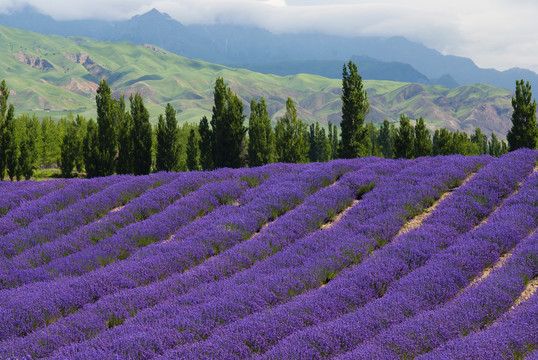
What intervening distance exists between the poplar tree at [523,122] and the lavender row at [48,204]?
4749 centimetres

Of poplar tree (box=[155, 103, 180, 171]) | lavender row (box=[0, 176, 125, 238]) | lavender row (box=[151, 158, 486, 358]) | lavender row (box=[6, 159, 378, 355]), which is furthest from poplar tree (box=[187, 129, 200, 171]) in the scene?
lavender row (box=[151, 158, 486, 358])

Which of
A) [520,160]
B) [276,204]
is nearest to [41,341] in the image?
[276,204]

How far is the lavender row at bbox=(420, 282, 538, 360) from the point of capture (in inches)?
167

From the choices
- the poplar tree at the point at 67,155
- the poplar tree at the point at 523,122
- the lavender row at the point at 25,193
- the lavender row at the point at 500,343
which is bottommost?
the poplar tree at the point at 67,155

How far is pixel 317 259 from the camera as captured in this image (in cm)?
757

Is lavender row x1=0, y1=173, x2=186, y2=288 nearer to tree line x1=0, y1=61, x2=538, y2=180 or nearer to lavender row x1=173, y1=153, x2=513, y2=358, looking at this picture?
lavender row x1=173, y1=153, x2=513, y2=358

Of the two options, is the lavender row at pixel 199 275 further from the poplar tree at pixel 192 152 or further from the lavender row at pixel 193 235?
the poplar tree at pixel 192 152

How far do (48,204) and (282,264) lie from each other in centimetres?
737

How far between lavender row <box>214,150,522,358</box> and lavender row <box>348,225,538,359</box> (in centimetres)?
87

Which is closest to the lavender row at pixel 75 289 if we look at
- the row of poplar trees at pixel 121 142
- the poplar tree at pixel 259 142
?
the row of poplar trees at pixel 121 142

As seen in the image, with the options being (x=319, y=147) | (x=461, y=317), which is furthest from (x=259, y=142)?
(x=461, y=317)

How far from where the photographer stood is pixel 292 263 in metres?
7.63

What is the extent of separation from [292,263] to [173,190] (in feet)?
17.6

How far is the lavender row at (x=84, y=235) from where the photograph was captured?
801 centimetres
